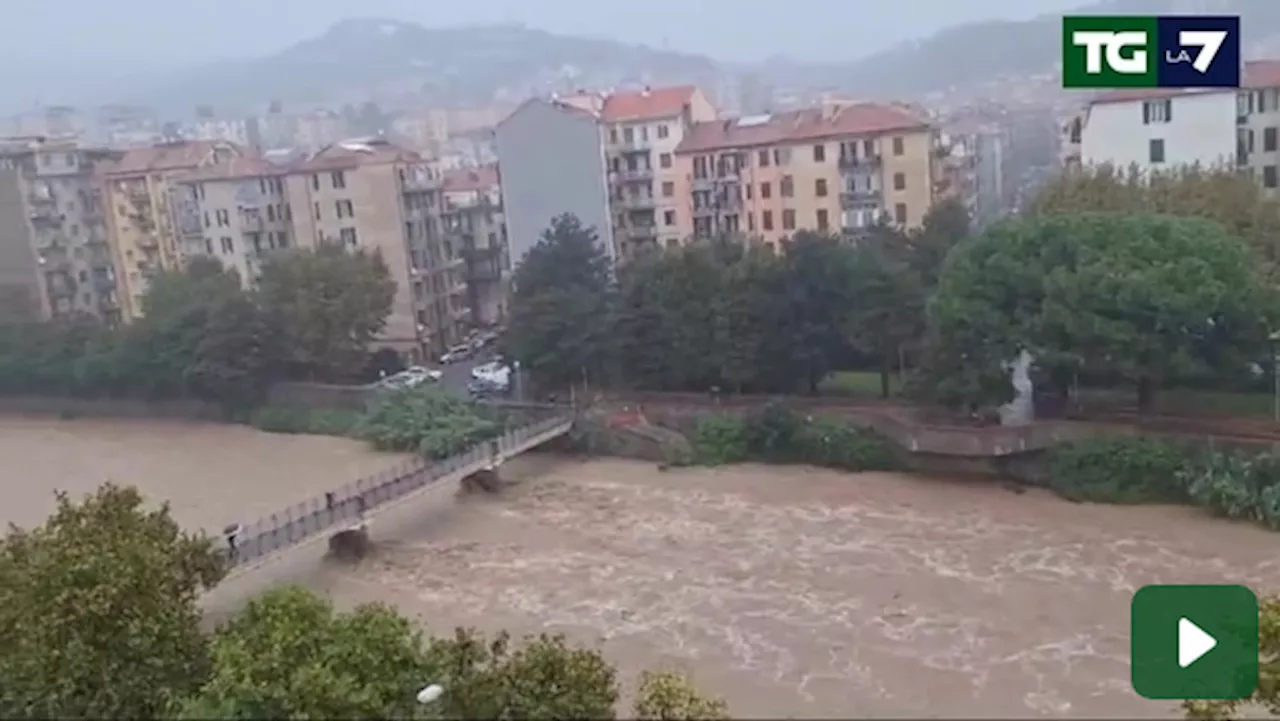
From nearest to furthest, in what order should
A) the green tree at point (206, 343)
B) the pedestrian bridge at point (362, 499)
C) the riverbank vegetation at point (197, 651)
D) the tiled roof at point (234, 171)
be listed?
the riverbank vegetation at point (197, 651) < the pedestrian bridge at point (362, 499) < the green tree at point (206, 343) < the tiled roof at point (234, 171)

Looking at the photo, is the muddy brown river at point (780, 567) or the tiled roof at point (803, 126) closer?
the muddy brown river at point (780, 567)

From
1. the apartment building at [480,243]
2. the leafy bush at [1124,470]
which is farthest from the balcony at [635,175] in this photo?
the leafy bush at [1124,470]

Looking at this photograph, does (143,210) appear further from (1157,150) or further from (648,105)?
(1157,150)

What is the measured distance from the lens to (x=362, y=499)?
19.7ft

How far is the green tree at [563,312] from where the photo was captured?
8055 mm

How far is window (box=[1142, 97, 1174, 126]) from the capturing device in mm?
8312

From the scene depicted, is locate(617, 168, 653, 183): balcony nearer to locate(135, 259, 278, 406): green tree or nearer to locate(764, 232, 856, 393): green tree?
A: locate(764, 232, 856, 393): green tree

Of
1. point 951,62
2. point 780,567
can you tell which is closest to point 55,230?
point 780,567

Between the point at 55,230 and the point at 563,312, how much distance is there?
18.8 ft

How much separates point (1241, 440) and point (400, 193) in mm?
6707

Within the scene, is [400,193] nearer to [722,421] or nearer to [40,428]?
[40,428]

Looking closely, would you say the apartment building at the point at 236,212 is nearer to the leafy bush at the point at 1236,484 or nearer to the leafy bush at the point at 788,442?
the leafy bush at the point at 788,442

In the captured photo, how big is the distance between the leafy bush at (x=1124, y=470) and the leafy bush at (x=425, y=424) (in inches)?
133

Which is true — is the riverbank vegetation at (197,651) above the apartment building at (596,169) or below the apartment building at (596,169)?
below
